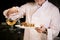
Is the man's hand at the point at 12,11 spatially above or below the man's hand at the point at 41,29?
above

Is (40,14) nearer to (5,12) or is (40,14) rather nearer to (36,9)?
(36,9)

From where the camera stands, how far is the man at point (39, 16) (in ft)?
3.24

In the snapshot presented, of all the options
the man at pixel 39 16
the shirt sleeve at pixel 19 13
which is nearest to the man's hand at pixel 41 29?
the man at pixel 39 16

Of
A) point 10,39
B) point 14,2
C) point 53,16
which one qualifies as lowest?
point 10,39

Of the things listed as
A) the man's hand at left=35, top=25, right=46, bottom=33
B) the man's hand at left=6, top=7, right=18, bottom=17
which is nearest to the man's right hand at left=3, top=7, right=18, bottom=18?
the man's hand at left=6, top=7, right=18, bottom=17

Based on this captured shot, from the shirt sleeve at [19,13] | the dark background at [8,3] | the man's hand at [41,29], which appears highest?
the dark background at [8,3]

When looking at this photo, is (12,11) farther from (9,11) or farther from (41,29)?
(41,29)

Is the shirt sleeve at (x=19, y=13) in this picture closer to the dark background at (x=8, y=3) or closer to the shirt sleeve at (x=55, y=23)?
the dark background at (x=8, y=3)

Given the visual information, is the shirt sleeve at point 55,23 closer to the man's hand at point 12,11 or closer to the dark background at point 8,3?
the dark background at point 8,3

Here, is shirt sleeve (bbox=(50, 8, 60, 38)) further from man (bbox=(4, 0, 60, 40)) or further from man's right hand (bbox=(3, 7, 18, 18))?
man's right hand (bbox=(3, 7, 18, 18))

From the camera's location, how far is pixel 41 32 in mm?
1000

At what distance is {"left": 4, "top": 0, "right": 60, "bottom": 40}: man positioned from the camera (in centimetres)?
99

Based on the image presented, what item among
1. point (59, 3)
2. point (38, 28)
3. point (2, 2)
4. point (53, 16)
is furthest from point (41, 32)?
point (2, 2)

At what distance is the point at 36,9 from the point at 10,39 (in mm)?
294
